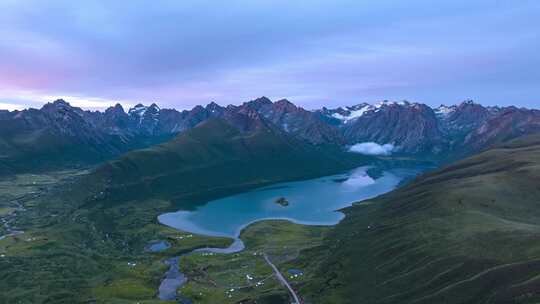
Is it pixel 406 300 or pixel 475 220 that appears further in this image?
pixel 475 220

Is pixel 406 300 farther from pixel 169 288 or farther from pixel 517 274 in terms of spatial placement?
pixel 169 288

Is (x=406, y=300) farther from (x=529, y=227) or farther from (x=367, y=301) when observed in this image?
(x=529, y=227)

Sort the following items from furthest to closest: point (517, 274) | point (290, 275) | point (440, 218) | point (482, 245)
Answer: point (440, 218) < point (290, 275) < point (482, 245) < point (517, 274)

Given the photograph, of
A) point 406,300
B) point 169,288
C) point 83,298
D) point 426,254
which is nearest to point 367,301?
point 406,300

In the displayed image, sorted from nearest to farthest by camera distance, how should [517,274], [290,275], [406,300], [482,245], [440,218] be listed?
[517,274] < [406,300] < [482,245] < [290,275] < [440,218]

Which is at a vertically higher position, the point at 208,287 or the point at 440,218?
the point at 440,218

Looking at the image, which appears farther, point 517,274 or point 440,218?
point 440,218

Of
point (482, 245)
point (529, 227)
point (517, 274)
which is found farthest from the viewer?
point (529, 227)

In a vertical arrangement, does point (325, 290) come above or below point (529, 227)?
below

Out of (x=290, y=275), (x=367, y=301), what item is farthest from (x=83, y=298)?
(x=367, y=301)
